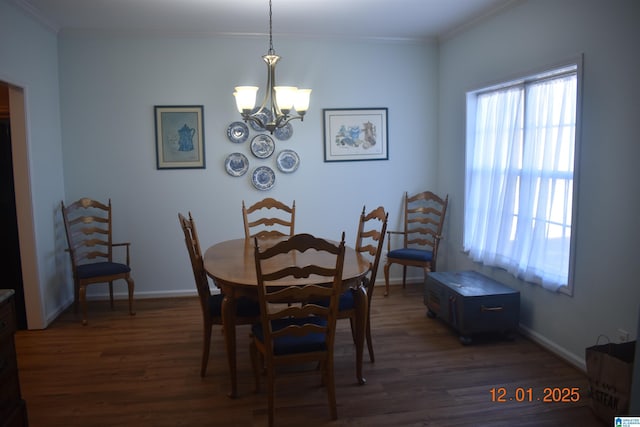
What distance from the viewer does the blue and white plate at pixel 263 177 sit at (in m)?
4.88

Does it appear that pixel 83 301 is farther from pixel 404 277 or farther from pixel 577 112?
pixel 577 112

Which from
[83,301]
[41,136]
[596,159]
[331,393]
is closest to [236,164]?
[41,136]

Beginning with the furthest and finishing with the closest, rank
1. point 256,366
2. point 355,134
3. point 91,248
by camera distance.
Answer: point 355,134 → point 91,248 → point 256,366

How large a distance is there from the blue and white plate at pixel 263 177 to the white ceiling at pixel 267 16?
135 centimetres

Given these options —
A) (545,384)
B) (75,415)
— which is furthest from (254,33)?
(545,384)

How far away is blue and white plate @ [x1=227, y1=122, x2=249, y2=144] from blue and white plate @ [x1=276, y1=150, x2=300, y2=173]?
1.32 ft

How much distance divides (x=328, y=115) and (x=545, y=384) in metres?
3.15

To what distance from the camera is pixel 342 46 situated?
4922 millimetres

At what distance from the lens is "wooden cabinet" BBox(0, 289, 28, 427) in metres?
2.07

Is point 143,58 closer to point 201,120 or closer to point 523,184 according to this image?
point 201,120

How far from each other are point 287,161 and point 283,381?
2.47 m

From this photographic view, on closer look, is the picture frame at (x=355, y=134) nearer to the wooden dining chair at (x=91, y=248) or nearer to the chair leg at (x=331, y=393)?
the wooden dining chair at (x=91, y=248)

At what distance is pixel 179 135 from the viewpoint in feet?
15.6

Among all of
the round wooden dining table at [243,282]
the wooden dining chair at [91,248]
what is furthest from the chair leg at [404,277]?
the wooden dining chair at [91,248]
